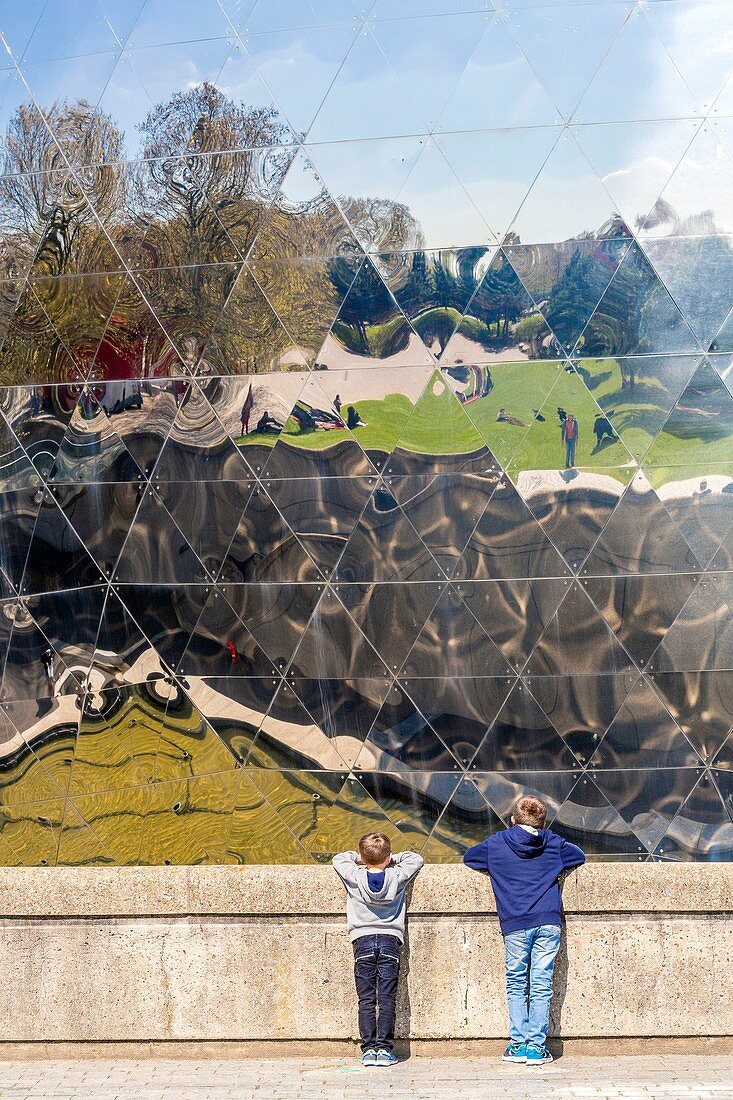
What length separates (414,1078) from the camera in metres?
5.11

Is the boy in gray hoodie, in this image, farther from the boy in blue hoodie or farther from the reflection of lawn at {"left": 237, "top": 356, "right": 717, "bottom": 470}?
the reflection of lawn at {"left": 237, "top": 356, "right": 717, "bottom": 470}

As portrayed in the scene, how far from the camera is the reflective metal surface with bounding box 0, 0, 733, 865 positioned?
27.9 ft

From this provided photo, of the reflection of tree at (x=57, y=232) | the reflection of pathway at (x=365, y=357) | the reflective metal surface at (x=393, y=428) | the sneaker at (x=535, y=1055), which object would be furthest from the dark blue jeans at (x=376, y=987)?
the reflection of tree at (x=57, y=232)

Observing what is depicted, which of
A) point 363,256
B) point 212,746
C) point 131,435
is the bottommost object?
point 212,746

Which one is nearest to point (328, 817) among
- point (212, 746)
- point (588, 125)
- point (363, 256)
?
point (212, 746)

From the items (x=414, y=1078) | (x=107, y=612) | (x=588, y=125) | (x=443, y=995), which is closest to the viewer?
(x=414, y=1078)

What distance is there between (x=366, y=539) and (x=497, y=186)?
9.32ft

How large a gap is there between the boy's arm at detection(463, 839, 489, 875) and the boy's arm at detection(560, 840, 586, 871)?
0.36 meters

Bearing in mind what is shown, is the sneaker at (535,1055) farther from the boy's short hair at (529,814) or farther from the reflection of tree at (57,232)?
the reflection of tree at (57,232)

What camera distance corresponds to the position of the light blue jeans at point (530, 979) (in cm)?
530

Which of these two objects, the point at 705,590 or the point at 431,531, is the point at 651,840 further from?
the point at 431,531

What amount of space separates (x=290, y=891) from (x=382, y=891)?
514 mm

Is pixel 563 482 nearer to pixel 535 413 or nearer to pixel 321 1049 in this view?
pixel 535 413

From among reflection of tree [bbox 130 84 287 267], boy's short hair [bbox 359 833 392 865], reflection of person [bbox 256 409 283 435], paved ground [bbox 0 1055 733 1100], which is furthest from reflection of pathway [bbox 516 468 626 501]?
paved ground [bbox 0 1055 733 1100]
